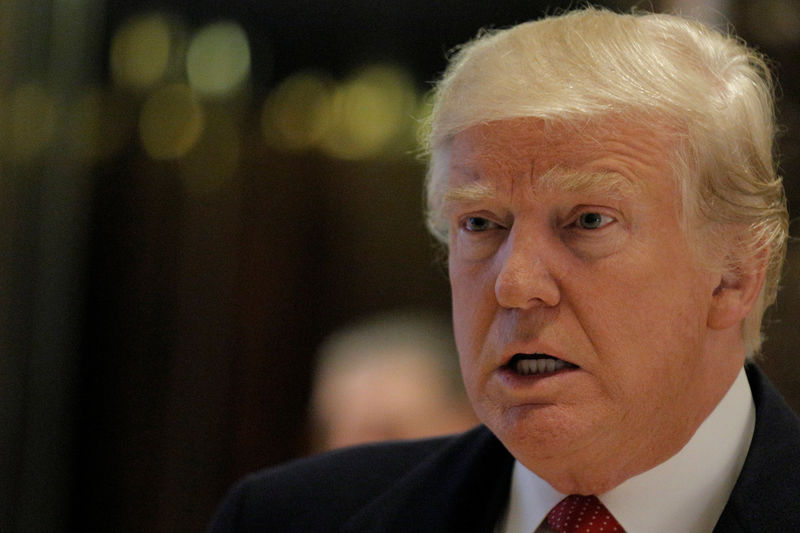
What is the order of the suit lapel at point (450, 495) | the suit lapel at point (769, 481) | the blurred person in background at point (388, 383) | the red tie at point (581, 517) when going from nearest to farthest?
the suit lapel at point (769, 481) < the red tie at point (581, 517) < the suit lapel at point (450, 495) < the blurred person in background at point (388, 383)

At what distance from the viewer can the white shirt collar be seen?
167 cm

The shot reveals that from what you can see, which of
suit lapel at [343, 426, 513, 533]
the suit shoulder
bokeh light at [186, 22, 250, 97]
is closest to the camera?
suit lapel at [343, 426, 513, 533]

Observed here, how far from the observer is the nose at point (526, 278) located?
5.26ft

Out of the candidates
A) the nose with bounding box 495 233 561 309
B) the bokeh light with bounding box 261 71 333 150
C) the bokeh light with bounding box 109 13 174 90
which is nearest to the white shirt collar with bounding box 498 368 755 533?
the nose with bounding box 495 233 561 309

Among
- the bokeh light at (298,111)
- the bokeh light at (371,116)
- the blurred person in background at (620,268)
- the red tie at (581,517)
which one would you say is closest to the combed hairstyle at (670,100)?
the blurred person in background at (620,268)

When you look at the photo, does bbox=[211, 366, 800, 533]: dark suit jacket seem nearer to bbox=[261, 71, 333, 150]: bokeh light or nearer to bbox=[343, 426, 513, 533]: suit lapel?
bbox=[343, 426, 513, 533]: suit lapel

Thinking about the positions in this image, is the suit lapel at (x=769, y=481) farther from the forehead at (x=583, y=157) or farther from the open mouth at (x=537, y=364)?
the forehead at (x=583, y=157)

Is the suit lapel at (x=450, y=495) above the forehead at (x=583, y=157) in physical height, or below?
below

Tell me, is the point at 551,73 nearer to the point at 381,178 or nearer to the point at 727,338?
the point at 727,338

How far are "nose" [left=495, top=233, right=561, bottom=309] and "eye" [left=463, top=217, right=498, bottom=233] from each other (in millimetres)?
110

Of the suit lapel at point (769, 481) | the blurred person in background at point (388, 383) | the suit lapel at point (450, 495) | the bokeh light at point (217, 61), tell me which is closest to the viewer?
the suit lapel at point (769, 481)

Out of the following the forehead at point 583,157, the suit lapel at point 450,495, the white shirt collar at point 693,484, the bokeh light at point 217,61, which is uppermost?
the bokeh light at point 217,61

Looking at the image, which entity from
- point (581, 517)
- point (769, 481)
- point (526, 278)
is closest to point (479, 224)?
point (526, 278)

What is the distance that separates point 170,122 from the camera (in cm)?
335
